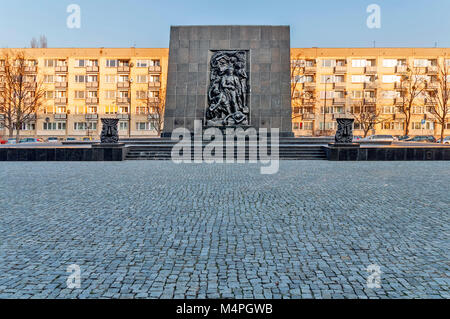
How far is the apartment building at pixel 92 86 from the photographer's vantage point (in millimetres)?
65750

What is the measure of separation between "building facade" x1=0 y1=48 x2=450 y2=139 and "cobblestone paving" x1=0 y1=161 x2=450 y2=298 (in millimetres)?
58860

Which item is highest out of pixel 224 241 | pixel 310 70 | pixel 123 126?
Answer: pixel 310 70

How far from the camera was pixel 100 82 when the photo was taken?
66812 millimetres

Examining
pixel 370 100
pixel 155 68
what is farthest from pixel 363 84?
pixel 155 68

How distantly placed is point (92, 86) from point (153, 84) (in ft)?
38.1

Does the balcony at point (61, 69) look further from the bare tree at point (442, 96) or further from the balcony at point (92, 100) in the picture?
the bare tree at point (442, 96)

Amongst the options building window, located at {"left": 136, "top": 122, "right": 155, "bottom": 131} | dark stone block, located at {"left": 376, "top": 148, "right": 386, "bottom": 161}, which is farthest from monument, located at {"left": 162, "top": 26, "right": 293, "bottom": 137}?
building window, located at {"left": 136, "top": 122, "right": 155, "bottom": 131}

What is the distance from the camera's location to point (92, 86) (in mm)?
66812

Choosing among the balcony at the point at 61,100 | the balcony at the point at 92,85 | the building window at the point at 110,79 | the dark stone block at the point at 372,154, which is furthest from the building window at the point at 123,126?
the dark stone block at the point at 372,154

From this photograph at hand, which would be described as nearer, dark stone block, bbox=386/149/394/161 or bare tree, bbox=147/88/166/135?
dark stone block, bbox=386/149/394/161

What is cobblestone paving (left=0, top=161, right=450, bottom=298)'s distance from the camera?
3.40 m

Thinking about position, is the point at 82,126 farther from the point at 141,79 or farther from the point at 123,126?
the point at 141,79

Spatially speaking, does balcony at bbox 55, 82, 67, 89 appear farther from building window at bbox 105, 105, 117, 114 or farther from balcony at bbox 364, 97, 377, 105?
balcony at bbox 364, 97, 377, 105
